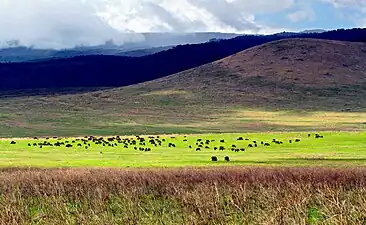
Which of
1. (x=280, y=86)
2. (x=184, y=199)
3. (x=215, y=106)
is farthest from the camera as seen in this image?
(x=280, y=86)

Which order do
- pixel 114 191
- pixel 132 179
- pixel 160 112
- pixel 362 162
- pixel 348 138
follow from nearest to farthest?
pixel 114 191 < pixel 132 179 < pixel 362 162 < pixel 348 138 < pixel 160 112

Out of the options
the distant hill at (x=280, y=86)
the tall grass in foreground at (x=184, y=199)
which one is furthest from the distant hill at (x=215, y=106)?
the tall grass in foreground at (x=184, y=199)

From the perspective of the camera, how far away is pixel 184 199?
19.0 metres

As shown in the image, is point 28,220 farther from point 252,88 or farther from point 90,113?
point 252,88

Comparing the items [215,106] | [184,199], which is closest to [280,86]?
[215,106]

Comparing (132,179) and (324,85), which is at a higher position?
(324,85)

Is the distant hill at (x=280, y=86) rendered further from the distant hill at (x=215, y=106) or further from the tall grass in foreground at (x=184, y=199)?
the tall grass in foreground at (x=184, y=199)

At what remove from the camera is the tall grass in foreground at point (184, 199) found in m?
15.8

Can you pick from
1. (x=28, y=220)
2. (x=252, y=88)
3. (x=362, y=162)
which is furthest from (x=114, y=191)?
(x=252, y=88)

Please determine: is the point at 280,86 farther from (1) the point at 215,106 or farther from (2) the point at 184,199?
(2) the point at 184,199

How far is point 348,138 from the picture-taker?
73.4 metres

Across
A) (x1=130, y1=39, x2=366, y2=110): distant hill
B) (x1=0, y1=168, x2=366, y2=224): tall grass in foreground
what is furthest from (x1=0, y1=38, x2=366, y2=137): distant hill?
(x1=0, y1=168, x2=366, y2=224): tall grass in foreground

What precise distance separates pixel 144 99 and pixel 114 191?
147155 mm

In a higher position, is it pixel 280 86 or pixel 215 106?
pixel 280 86
